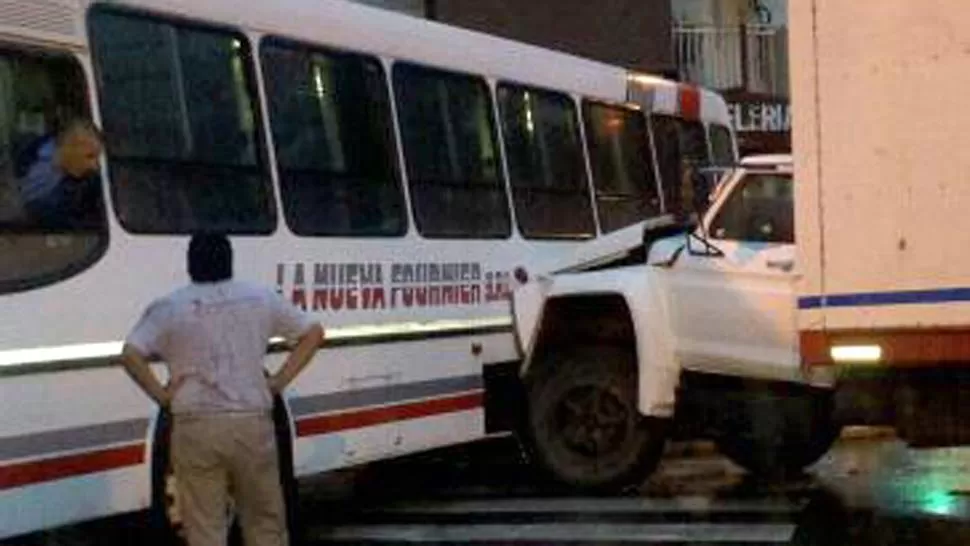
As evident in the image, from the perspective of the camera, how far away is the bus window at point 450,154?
10.9 metres

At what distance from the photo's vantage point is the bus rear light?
741 centimetres

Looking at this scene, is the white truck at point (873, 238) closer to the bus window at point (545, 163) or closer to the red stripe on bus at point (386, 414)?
the red stripe on bus at point (386, 414)

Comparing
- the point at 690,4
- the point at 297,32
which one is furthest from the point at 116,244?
the point at 690,4

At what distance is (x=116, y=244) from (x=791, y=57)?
317 cm

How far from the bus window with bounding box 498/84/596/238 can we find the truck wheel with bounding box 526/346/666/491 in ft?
3.95

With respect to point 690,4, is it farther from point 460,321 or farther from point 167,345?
point 167,345

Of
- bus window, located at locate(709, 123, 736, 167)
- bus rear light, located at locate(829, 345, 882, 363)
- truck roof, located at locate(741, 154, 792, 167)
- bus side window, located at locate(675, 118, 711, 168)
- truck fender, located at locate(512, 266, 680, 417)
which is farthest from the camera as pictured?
bus window, located at locate(709, 123, 736, 167)

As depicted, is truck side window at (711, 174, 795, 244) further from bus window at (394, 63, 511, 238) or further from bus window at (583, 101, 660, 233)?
bus window at (583, 101, 660, 233)

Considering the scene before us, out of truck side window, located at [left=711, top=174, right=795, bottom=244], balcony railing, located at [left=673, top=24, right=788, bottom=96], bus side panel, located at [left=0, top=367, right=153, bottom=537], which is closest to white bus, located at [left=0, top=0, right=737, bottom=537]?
bus side panel, located at [left=0, top=367, right=153, bottom=537]

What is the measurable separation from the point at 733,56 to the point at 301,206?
18.9 meters

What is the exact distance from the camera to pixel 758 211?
11055mm

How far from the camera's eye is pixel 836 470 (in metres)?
12.4

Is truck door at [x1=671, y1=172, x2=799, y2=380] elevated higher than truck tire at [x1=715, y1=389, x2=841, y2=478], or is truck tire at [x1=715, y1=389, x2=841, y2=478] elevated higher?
truck door at [x1=671, y1=172, x2=799, y2=380]

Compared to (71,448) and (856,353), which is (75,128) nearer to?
(71,448)
